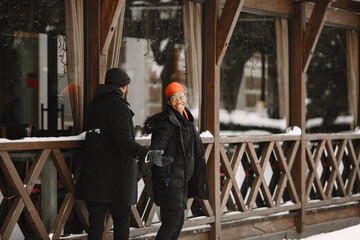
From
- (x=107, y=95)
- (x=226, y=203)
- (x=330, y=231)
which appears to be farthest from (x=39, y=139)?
(x=330, y=231)

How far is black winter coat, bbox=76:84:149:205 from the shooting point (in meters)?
4.18

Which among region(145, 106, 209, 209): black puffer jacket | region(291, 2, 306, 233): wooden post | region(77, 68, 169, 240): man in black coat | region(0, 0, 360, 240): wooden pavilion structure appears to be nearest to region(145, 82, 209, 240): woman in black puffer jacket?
region(145, 106, 209, 209): black puffer jacket

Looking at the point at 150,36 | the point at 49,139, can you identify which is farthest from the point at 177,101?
the point at 150,36

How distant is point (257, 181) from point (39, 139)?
8.85 feet

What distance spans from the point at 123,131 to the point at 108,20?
1163 millimetres

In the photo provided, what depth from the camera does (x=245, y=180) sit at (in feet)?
21.3

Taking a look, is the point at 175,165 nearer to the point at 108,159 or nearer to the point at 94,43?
the point at 108,159

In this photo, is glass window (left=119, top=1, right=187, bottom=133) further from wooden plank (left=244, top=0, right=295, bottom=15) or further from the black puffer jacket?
the black puffer jacket

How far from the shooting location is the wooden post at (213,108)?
5809mm

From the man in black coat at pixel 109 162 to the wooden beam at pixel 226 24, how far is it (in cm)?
171

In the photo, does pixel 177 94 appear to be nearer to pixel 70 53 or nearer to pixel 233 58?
pixel 70 53

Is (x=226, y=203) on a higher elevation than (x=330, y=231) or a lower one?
higher

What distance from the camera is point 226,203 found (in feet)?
20.4

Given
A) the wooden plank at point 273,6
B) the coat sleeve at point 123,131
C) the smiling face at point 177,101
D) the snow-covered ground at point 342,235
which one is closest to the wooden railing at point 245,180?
the snow-covered ground at point 342,235
